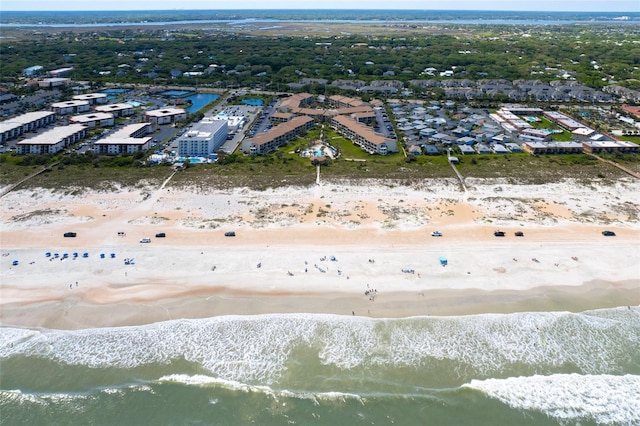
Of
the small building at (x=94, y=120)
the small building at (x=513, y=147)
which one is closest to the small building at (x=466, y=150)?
the small building at (x=513, y=147)

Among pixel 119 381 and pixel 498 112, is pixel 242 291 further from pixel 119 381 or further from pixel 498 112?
pixel 498 112

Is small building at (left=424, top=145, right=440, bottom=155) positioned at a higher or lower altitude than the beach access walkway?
higher

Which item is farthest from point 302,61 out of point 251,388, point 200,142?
point 251,388

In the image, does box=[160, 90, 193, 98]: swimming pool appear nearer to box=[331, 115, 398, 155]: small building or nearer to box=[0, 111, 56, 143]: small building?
box=[0, 111, 56, 143]: small building

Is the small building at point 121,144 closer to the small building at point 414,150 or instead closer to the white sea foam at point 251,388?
the small building at point 414,150

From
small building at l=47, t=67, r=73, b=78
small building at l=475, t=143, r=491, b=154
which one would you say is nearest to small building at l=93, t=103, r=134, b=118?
small building at l=47, t=67, r=73, b=78

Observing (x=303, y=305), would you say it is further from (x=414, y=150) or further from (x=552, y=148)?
(x=552, y=148)

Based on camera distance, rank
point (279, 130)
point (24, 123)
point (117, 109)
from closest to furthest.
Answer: point (279, 130), point (24, 123), point (117, 109)
